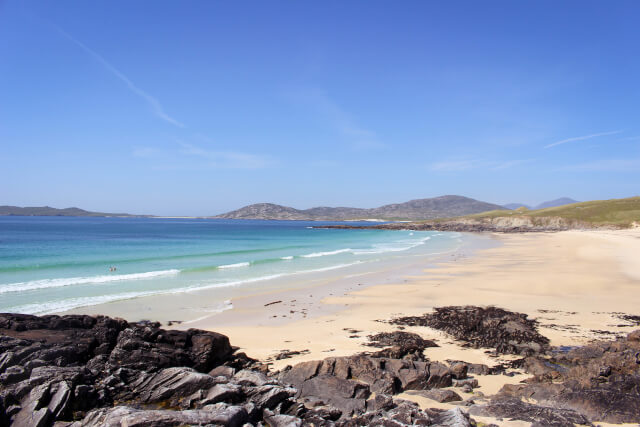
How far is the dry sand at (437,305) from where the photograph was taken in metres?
10.7

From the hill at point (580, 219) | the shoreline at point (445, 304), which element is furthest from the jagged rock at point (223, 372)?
the hill at point (580, 219)

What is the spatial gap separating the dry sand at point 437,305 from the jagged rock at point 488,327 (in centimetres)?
53

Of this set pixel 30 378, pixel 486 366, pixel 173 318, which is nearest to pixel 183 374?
pixel 30 378

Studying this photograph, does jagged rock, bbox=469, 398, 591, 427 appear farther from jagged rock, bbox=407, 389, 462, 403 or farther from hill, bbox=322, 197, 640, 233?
hill, bbox=322, 197, 640, 233

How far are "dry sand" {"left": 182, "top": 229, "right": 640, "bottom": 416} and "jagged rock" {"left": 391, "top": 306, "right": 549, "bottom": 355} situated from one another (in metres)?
0.53

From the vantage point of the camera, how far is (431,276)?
24984mm

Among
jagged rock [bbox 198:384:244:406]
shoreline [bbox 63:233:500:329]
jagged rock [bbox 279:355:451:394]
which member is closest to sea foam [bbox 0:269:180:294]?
shoreline [bbox 63:233:500:329]

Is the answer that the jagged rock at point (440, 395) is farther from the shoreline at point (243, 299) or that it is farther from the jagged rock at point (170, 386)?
the shoreline at point (243, 299)

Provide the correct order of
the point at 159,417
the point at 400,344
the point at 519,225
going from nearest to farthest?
the point at 159,417, the point at 400,344, the point at 519,225

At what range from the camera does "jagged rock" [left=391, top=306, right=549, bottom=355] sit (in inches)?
393

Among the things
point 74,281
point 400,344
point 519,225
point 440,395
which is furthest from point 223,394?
point 519,225

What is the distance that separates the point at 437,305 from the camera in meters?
16.3

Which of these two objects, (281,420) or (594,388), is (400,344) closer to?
(594,388)

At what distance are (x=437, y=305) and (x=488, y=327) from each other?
473 cm
